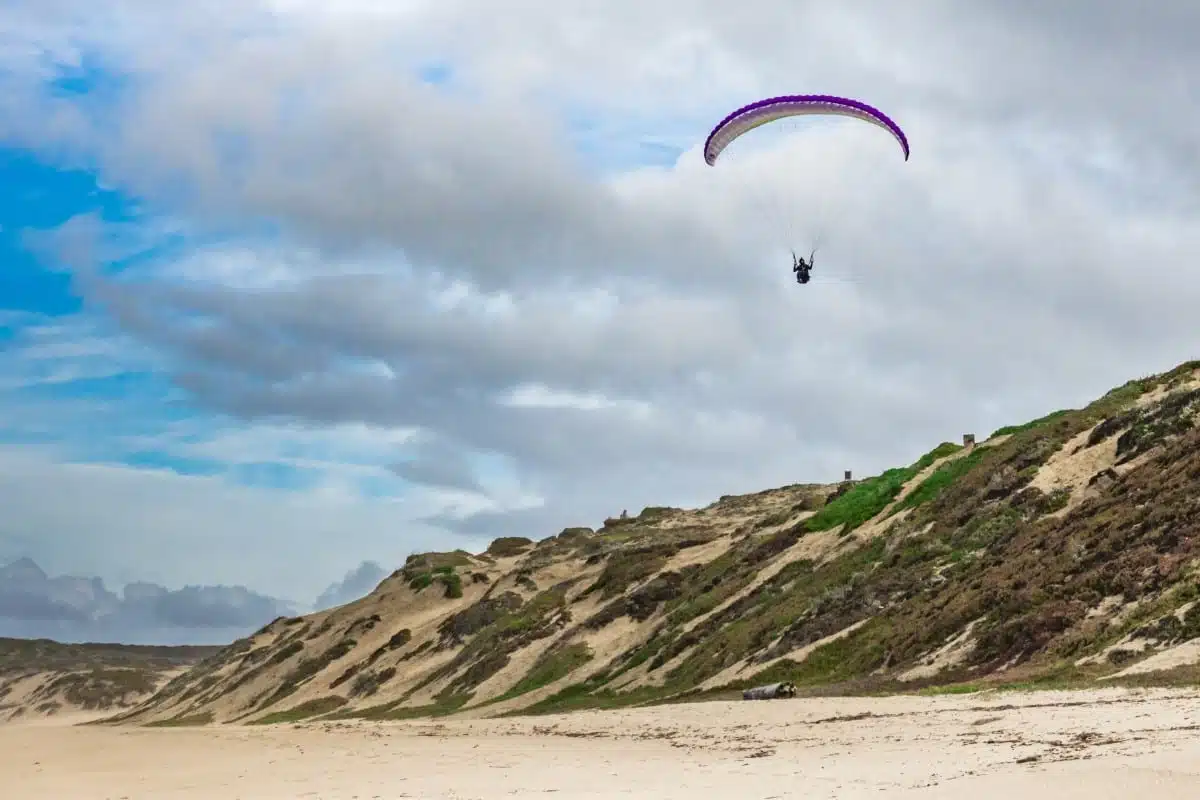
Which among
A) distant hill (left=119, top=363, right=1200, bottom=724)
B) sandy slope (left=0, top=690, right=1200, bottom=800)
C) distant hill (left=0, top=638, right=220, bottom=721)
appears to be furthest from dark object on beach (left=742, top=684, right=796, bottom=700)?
distant hill (left=0, top=638, right=220, bottom=721)

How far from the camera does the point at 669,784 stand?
599 inches

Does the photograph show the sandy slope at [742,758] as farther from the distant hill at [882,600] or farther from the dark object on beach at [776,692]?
the distant hill at [882,600]

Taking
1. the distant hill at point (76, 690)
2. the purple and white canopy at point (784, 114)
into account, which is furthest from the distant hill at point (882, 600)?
the distant hill at point (76, 690)

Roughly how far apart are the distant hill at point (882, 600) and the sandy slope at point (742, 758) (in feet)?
14.6

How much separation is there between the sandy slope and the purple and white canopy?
838 inches

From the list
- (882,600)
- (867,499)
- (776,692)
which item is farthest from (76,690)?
(776,692)

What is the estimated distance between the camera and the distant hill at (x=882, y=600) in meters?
28.6

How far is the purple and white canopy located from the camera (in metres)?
38.4

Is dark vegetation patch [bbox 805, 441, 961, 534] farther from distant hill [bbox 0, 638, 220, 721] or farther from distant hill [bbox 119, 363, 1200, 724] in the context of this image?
distant hill [bbox 0, 638, 220, 721]

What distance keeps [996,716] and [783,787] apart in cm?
675

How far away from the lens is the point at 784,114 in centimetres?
3925

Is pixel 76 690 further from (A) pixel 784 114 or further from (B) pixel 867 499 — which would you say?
(A) pixel 784 114

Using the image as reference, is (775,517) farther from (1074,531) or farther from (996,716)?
(996,716)

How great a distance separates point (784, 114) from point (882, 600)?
18641 millimetres
